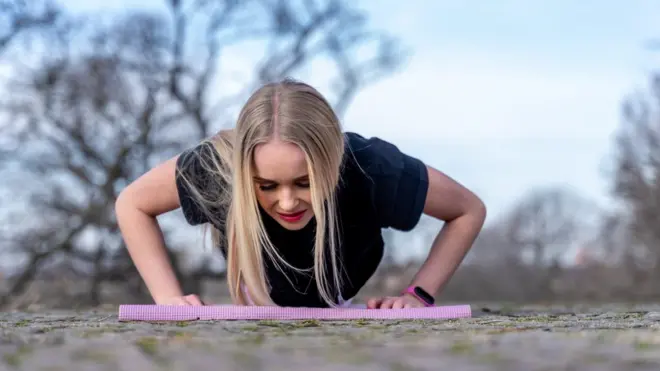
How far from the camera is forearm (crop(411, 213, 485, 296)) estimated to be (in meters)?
2.79

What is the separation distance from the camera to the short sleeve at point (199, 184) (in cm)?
267

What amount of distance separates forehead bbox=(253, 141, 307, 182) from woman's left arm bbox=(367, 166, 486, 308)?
22.1 inches

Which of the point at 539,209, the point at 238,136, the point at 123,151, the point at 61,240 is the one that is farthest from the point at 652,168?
the point at 238,136

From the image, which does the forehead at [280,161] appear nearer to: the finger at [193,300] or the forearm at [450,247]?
the finger at [193,300]

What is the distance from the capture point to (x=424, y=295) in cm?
265

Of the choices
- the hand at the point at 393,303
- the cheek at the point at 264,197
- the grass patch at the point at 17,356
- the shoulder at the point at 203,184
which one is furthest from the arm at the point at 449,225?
the grass patch at the point at 17,356

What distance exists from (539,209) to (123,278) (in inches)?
229

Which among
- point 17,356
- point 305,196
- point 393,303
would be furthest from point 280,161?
point 17,356

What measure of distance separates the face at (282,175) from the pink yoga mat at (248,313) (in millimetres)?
377

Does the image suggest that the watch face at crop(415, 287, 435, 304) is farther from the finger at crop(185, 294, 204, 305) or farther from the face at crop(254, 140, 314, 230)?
the finger at crop(185, 294, 204, 305)

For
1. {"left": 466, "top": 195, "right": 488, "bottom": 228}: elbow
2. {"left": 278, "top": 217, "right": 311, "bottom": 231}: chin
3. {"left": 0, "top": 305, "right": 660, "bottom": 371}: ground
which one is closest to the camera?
{"left": 0, "top": 305, "right": 660, "bottom": 371}: ground

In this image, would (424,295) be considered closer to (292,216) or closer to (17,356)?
(292,216)

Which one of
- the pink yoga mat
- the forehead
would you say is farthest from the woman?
the pink yoga mat

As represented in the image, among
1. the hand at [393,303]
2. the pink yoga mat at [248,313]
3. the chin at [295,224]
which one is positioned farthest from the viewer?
the chin at [295,224]
